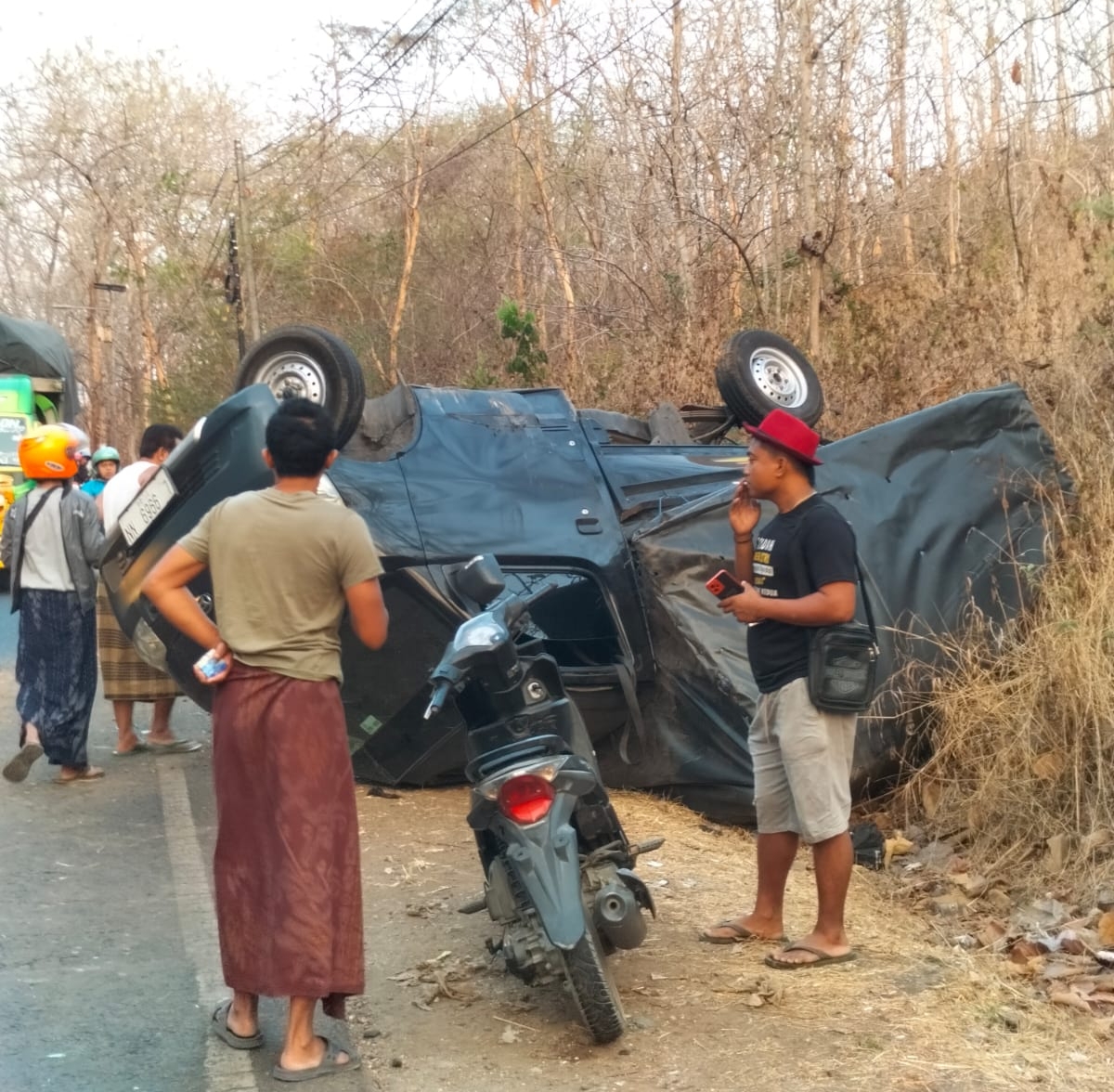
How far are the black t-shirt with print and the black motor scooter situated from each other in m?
0.67

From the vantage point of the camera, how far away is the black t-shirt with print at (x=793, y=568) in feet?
15.3

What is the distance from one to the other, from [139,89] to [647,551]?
40.1 metres

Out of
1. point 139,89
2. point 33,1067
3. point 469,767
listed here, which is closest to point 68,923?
point 33,1067

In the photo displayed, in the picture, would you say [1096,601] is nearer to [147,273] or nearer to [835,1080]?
[835,1080]

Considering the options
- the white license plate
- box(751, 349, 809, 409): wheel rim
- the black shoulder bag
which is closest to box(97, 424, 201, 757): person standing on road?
the white license plate

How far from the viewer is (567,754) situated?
447 cm

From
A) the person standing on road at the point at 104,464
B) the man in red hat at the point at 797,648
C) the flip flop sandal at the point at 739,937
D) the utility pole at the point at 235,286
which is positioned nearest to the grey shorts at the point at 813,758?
the man in red hat at the point at 797,648

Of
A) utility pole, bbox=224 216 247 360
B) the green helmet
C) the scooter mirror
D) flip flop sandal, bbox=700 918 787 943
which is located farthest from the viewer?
utility pole, bbox=224 216 247 360

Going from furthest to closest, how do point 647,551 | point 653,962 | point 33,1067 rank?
1. point 647,551
2. point 653,962
3. point 33,1067

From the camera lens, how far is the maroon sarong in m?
4.05

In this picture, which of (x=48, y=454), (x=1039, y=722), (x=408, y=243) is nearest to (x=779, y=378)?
(x=1039, y=722)

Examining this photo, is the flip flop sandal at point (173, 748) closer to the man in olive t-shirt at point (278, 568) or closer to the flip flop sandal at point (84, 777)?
the flip flop sandal at point (84, 777)

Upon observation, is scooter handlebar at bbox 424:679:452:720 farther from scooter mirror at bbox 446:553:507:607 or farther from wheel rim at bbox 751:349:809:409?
wheel rim at bbox 751:349:809:409

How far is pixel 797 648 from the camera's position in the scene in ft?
15.7
